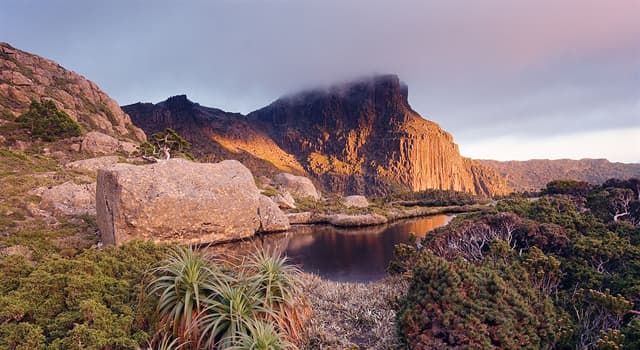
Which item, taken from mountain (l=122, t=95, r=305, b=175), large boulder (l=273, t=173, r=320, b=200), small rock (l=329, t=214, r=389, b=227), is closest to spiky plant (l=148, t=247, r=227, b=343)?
small rock (l=329, t=214, r=389, b=227)

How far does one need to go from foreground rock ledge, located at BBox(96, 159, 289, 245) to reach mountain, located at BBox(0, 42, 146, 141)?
3318cm

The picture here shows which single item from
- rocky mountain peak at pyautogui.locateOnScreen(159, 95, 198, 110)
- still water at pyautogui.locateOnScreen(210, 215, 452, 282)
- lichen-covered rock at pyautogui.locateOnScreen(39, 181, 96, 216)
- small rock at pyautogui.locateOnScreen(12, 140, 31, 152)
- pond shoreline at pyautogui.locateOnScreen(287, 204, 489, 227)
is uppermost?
rocky mountain peak at pyautogui.locateOnScreen(159, 95, 198, 110)

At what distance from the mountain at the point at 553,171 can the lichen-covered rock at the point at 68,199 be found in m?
143

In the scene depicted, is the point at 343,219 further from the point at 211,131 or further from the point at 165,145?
the point at 211,131

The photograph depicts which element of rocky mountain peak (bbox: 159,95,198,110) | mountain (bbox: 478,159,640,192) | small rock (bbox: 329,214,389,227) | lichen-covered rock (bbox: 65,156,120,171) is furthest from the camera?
mountain (bbox: 478,159,640,192)

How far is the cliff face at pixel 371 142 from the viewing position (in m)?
124

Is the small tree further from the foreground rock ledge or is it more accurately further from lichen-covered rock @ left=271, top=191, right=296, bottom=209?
lichen-covered rock @ left=271, top=191, right=296, bottom=209

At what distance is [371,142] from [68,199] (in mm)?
134175

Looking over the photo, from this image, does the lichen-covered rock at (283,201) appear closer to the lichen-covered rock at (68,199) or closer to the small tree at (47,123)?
the lichen-covered rock at (68,199)

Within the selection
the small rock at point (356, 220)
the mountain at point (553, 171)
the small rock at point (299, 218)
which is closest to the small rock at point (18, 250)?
the small rock at point (299, 218)

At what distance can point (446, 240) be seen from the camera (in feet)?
32.2

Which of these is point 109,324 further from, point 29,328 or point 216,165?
point 216,165

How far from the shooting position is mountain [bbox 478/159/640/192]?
12381 centimetres

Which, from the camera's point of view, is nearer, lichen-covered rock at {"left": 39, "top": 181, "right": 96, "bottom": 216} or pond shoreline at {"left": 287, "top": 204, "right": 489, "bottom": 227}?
lichen-covered rock at {"left": 39, "top": 181, "right": 96, "bottom": 216}
